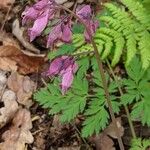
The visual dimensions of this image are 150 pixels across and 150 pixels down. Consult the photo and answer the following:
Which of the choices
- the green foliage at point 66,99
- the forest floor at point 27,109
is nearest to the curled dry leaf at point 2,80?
the forest floor at point 27,109

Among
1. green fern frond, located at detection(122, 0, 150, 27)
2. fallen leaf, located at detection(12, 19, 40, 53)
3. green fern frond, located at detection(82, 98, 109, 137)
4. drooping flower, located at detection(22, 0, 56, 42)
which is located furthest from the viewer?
fallen leaf, located at detection(12, 19, 40, 53)

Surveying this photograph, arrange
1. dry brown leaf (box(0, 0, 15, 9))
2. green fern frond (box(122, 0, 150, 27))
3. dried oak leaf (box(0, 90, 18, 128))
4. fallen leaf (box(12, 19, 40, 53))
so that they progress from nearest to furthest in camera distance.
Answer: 1. green fern frond (box(122, 0, 150, 27))
2. dried oak leaf (box(0, 90, 18, 128))
3. fallen leaf (box(12, 19, 40, 53))
4. dry brown leaf (box(0, 0, 15, 9))

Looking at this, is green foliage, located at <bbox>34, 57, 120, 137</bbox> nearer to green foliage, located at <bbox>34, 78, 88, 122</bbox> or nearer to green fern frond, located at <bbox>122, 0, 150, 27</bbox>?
green foliage, located at <bbox>34, 78, 88, 122</bbox>

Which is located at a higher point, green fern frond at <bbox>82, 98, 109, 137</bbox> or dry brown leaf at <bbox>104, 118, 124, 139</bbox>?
green fern frond at <bbox>82, 98, 109, 137</bbox>

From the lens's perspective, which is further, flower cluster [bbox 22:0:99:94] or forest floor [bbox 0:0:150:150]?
forest floor [bbox 0:0:150:150]

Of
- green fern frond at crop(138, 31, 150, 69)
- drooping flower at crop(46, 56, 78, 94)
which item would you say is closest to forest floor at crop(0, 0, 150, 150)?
green fern frond at crop(138, 31, 150, 69)
